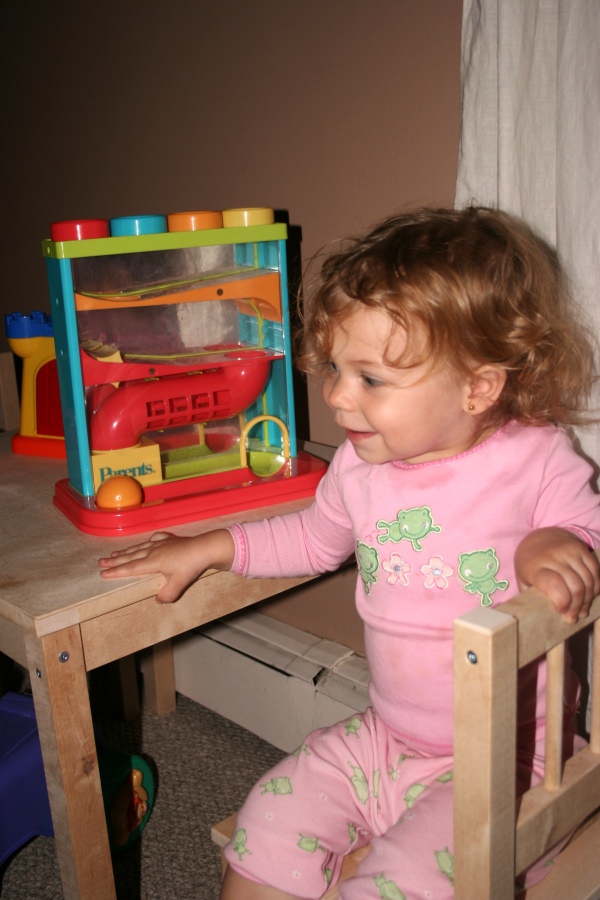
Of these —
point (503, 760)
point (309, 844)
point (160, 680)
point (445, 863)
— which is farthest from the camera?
point (160, 680)

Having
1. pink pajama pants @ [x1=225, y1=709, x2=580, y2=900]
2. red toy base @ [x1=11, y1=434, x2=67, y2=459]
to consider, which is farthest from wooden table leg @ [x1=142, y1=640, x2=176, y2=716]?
pink pajama pants @ [x1=225, y1=709, x2=580, y2=900]

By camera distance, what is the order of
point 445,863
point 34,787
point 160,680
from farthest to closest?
point 160,680, point 34,787, point 445,863

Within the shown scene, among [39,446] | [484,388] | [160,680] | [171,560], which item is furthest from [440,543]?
[160,680]

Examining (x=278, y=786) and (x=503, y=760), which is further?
(x=278, y=786)

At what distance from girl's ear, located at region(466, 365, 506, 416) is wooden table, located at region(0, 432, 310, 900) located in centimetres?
33

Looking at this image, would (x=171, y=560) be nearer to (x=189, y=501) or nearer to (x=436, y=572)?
(x=189, y=501)

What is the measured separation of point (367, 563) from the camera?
0.89 metres

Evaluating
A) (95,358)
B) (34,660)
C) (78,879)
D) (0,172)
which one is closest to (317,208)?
(95,358)

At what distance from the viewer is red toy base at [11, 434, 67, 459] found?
1.26 metres

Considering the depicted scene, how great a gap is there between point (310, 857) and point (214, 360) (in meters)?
0.57

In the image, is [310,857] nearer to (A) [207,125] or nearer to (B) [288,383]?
(B) [288,383]

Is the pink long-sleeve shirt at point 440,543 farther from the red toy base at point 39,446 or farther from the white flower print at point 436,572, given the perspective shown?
the red toy base at point 39,446

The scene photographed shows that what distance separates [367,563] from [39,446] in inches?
24.2

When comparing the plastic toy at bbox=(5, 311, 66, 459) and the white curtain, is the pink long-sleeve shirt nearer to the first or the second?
the white curtain
